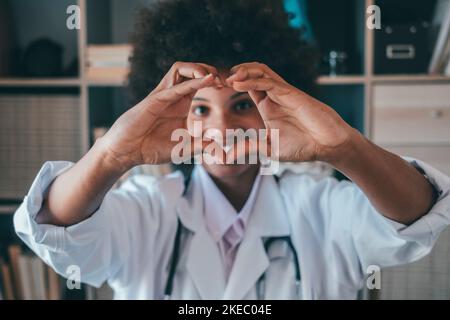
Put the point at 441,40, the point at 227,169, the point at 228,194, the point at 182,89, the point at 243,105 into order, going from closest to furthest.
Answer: the point at 182,89 < the point at 243,105 < the point at 227,169 < the point at 228,194 < the point at 441,40

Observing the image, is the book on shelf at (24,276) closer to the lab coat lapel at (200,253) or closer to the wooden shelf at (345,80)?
the lab coat lapel at (200,253)

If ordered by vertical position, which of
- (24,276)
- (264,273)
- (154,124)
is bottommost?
(24,276)

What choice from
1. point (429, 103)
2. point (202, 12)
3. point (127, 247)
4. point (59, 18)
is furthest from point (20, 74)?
point (429, 103)

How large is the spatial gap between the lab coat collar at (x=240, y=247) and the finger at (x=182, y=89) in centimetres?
30

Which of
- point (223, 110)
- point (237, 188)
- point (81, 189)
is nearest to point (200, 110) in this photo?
point (223, 110)

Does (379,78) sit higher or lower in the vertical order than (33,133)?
higher

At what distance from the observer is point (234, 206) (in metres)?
0.73

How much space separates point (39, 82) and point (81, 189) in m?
0.61

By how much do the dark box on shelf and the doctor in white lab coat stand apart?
12.5 inches

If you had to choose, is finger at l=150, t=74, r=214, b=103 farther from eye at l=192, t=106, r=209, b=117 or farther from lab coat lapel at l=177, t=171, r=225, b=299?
lab coat lapel at l=177, t=171, r=225, b=299

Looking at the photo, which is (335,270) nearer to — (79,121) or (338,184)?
(338,184)

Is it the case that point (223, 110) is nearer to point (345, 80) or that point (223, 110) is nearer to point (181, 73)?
point (181, 73)

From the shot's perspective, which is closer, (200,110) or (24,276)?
(200,110)

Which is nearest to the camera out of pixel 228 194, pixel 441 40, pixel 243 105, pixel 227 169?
pixel 243 105
